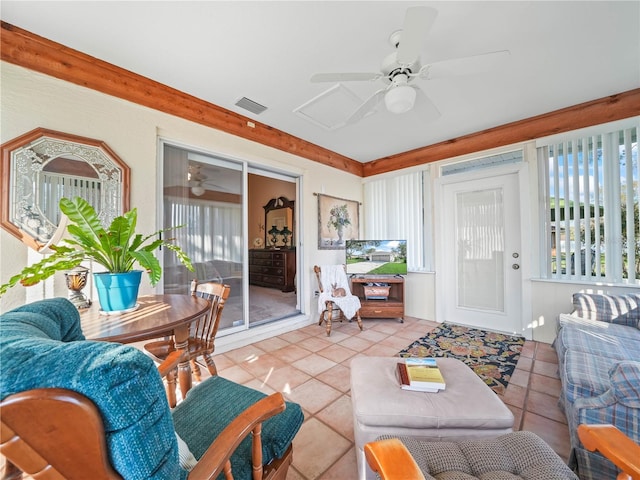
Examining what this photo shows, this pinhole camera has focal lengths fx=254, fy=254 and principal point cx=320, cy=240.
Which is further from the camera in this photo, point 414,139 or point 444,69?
point 414,139

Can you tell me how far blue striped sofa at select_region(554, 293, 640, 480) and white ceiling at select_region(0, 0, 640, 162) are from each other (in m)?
2.00

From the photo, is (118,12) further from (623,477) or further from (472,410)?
(623,477)

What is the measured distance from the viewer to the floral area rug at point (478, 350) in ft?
7.23

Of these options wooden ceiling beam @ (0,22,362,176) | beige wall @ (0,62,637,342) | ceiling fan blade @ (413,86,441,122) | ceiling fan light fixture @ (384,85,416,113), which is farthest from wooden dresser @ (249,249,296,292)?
ceiling fan light fixture @ (384,85,416,113)

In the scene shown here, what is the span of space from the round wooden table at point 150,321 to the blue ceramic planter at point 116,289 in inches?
2.3

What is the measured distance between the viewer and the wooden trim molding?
1.77 m

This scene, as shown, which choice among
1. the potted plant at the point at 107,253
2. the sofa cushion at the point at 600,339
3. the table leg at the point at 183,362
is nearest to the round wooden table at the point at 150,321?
the table leg at the point at 183,362

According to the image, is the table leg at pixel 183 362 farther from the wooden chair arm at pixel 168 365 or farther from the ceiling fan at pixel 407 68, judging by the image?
the ceiling fan at pixel 407 68

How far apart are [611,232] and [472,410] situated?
2.75m

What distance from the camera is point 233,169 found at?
9.68 feet

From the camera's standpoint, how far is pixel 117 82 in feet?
6.85

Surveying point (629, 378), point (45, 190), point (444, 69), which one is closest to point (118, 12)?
point (45, 190)

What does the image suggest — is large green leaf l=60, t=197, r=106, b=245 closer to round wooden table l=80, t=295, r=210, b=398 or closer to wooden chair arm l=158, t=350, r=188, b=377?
round wooden table l=80, t=295, r=210, b=398

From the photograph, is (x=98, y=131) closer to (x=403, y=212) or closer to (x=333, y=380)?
(x=333, y=380)
